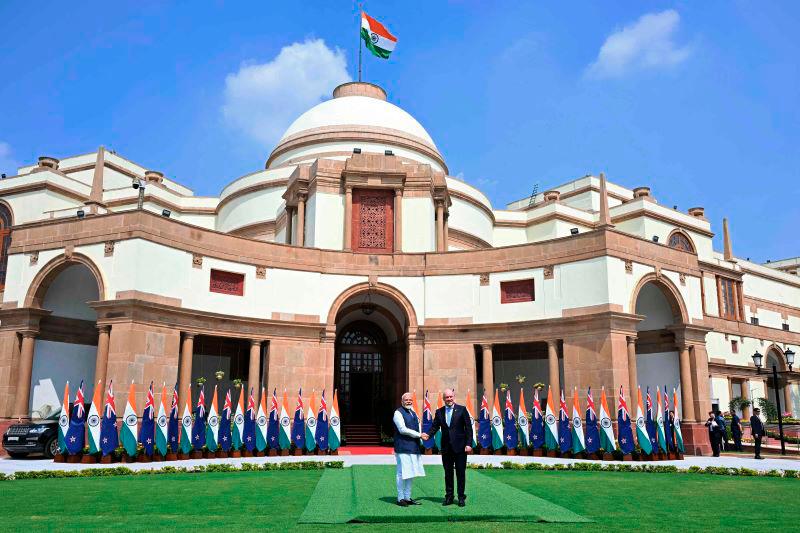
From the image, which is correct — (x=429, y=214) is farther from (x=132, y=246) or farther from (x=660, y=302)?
(x=132, y=246)

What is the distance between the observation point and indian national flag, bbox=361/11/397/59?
45.8m

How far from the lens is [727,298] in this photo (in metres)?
51.1

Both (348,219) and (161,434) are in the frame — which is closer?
(161,434)

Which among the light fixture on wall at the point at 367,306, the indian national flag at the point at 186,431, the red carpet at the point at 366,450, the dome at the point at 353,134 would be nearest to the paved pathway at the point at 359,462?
the indian national flag at the point at 186,431

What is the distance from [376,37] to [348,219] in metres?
19.1

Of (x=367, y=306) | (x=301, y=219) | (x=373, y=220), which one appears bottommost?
(x=367, y=306)

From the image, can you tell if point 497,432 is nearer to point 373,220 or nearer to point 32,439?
point 373,220

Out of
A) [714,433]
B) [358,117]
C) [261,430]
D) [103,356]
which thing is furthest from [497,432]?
[358,117]

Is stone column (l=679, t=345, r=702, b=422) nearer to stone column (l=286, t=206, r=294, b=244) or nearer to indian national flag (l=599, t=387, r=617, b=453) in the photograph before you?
indian national flag (l=599, t=387, r=617, b=453)

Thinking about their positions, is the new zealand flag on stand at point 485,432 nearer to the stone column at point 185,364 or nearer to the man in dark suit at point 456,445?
the stone column at point 185,364

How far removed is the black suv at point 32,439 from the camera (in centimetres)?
2202

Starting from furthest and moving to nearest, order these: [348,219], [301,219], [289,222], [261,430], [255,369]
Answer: [289,222]
[301,219]
[348,219]
[255,369]
[261,430]

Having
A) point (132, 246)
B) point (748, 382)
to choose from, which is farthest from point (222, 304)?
point (748, 382)

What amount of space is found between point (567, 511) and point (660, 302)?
21.0 metres
